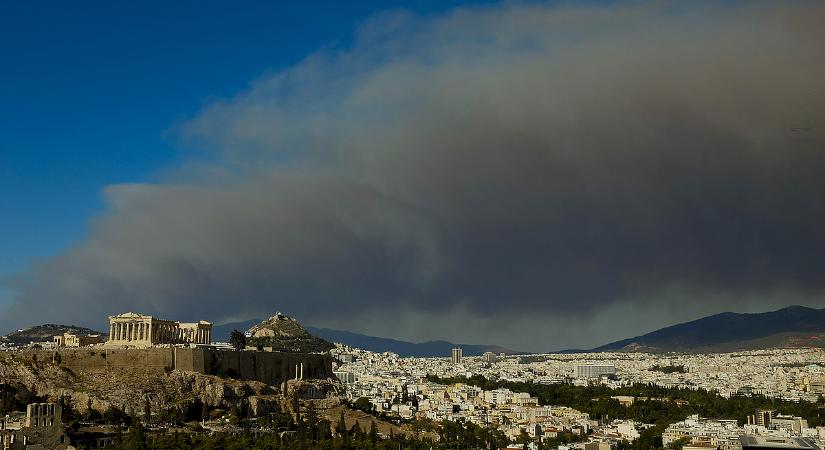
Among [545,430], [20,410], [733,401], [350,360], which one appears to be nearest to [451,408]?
[545,430]

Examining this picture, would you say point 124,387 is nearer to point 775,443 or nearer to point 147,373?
point 147,373

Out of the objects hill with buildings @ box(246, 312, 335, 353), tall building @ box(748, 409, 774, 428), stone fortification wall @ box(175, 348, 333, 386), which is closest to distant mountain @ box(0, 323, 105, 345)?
hill with buildings @ box(246, 312, 335, 353)

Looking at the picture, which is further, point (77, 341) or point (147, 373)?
point (77, 341)

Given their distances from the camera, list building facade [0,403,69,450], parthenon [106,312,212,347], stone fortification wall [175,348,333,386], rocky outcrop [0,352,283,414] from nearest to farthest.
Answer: building facade [0,403,69,450], rocky outcrop [0,352,283,414], stone fortification wall [175,348,333,386], parthenon [106,312,212,347]

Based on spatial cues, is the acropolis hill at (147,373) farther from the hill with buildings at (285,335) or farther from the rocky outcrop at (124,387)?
the hill with buildings at (285,335)

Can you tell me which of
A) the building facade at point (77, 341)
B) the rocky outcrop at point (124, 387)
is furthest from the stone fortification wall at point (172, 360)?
the building facade at point (77, 341)

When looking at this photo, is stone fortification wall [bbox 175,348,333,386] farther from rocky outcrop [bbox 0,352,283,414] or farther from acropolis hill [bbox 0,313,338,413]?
rocky outcrop [bbox 0,352,283,414]

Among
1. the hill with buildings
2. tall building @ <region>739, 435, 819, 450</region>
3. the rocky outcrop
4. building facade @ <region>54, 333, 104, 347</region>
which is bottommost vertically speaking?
tall building @ <region>739, 435, 819, 450</region>

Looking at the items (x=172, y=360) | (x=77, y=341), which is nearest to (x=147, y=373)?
(x=172, y=360)
